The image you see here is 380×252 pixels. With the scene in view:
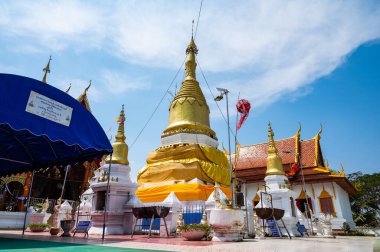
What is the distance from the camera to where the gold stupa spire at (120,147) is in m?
13.6

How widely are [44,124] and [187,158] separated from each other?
40.3 ft

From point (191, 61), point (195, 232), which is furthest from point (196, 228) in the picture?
point (191, 61)

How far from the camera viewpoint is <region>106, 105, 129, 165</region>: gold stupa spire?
534 inches

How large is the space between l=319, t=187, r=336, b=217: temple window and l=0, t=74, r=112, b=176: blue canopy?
21.4 metres

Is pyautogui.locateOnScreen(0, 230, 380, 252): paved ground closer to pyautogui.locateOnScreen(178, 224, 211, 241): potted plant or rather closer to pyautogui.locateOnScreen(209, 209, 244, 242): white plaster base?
pyautogui.locateOnScreen(209, 209, 244, 242): white plaster base

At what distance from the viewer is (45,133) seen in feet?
26.8

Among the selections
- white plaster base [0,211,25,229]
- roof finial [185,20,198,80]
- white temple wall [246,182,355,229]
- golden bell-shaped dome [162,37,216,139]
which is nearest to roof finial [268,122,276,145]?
golden bell-shaped dome [162,37,216,139]

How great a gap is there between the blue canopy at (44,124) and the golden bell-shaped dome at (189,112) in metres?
10.9

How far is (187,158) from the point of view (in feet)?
64.2

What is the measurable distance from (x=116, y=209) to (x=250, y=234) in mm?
5889

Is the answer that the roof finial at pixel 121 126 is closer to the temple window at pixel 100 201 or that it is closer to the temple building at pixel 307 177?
the temple window at pixel 100 201

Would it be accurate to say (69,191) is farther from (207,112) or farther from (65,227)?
(65,227)

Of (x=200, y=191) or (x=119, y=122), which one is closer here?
(x=119, y=122)

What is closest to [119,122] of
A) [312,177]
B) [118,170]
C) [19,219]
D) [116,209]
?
[118,170]
